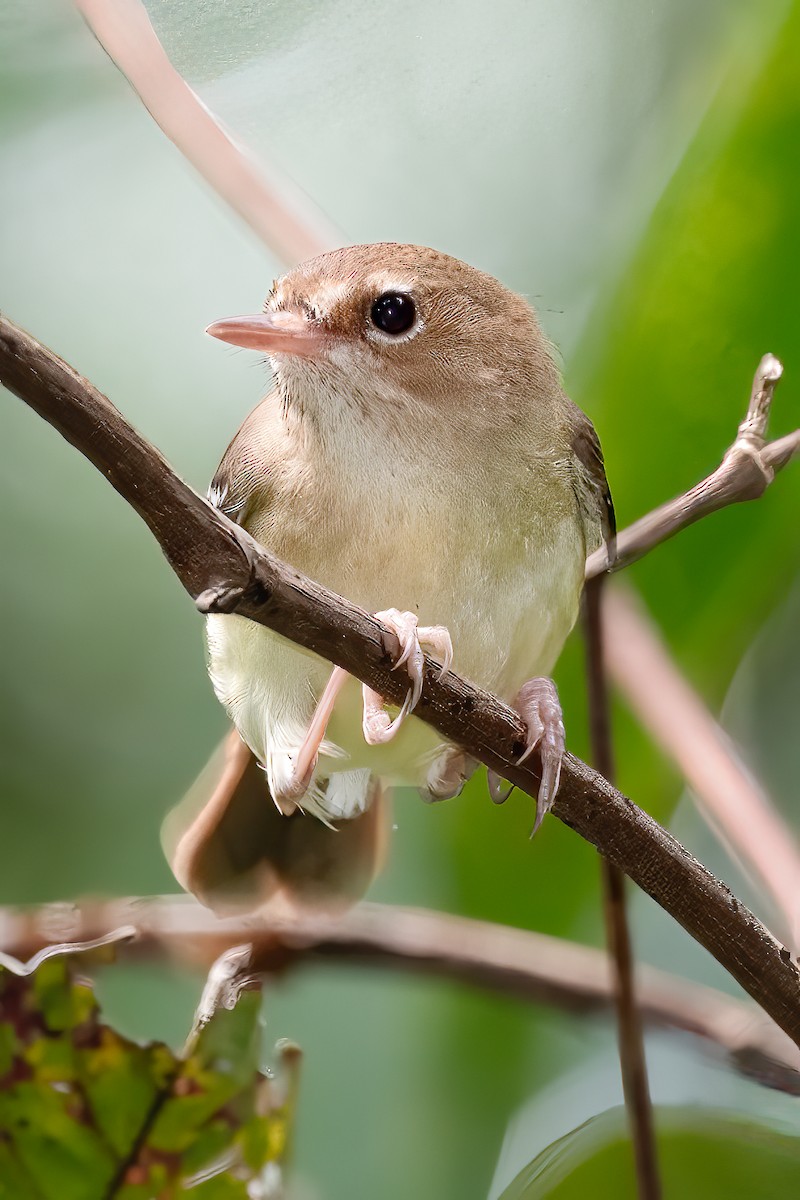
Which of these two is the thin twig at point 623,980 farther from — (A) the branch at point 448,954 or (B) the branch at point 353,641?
(B) the branch at point 353,641

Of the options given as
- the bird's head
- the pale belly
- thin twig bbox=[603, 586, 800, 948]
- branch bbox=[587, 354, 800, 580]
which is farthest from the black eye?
thin twig bbox=[603, 586, 800, 948]

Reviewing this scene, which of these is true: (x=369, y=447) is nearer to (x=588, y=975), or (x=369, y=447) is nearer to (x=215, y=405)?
(x=215, y=405)

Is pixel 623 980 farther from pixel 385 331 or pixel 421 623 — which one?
pixel 385 331

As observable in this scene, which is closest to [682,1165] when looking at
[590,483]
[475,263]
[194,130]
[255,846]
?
[255,846]

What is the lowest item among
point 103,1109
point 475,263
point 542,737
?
point 103,1109

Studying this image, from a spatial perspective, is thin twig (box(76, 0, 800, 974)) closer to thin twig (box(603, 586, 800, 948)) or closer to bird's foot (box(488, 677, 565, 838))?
thin twig (box(603, 586, 800, 948))

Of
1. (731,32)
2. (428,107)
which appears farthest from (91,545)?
(731,32)
